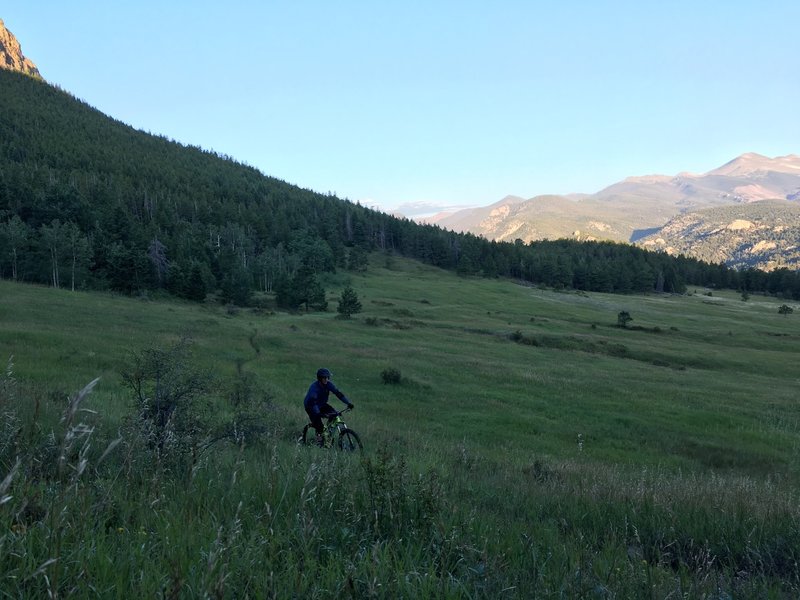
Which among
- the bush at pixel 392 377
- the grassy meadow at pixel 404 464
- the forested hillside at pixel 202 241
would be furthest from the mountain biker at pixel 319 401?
the forested hillside at pixel 202 241

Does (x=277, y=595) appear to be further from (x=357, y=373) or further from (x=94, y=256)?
(x=94, y=256)

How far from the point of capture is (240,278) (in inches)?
2933

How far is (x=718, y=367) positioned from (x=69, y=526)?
5488 cm

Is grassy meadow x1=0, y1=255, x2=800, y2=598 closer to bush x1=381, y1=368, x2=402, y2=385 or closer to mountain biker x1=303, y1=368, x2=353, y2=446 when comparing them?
bush x1=381, y1=368, x2=402, y2=385

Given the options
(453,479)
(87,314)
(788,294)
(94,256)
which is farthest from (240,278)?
(788,294)

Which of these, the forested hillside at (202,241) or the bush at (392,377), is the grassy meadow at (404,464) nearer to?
the bush at (392,377)

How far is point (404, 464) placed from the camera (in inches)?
178

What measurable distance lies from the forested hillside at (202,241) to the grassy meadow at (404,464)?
63.4 ft

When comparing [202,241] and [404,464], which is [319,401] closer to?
[404,464]

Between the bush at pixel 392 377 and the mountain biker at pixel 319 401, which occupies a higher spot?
the mountain biker at pixel 319 401

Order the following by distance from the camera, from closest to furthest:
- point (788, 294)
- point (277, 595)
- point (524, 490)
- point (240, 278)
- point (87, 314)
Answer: point (277, 595) → point (524, 490) → point (87, 314) → point (240, 278) → point (788, 294)

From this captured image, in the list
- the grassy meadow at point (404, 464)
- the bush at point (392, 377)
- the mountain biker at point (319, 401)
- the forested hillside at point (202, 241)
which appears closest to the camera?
the grassy meadow at point (404, 464)

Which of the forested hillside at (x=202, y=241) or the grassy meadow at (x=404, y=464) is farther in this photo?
the forested hillside at (x=202, y=241)

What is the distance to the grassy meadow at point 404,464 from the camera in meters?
2.76
